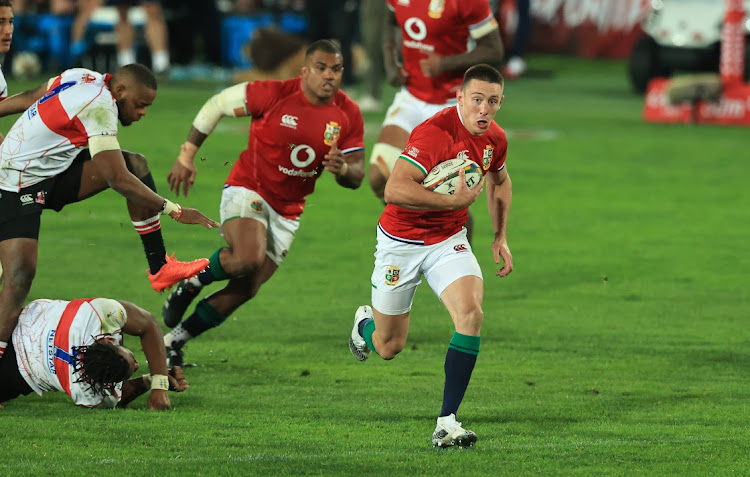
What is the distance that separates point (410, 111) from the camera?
35.2ft

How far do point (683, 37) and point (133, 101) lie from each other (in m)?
19.9

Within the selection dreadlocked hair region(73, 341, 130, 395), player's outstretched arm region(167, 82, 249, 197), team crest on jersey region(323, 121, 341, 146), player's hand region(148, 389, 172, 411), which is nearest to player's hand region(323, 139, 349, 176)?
team crest on jersey region(323, 121, 341, 146)

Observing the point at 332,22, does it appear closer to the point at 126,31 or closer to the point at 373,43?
the point at 126,31

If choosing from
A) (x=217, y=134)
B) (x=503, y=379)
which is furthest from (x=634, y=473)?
(x=217, y=134)

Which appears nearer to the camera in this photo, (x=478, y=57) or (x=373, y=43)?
(x=478, y=57)

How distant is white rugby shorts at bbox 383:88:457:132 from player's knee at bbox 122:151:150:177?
317cm

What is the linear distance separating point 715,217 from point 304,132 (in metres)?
6.77

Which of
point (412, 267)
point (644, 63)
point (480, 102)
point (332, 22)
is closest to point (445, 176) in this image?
point (480, 102)

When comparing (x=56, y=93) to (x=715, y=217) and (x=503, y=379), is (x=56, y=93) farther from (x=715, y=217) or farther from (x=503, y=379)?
(x=715, y=217)

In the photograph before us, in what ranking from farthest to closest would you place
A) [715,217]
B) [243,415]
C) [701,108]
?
[701,108]
[715,217]
[243,415]

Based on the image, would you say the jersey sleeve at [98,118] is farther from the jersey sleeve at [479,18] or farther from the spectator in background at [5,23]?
the jersey sleeve at [479,18]

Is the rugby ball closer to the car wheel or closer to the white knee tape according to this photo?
the white knee tape

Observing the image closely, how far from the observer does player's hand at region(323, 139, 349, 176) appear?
8.09 meters

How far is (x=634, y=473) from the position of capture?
5953mm
